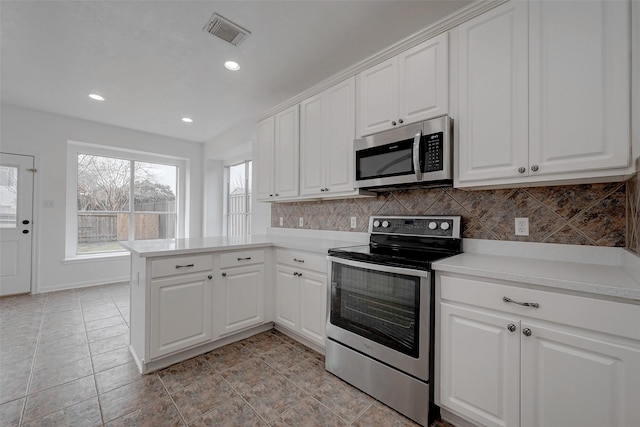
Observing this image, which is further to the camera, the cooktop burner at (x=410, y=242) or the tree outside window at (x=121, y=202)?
the tree outside window at (x=121, y=202)

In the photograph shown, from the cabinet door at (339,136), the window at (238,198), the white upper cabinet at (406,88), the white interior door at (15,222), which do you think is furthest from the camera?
the window at (238,198)

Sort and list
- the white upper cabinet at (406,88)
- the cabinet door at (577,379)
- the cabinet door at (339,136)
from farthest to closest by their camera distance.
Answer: the cabinet door at (339,136)
the white upper cabinet at (406,88)
the cabinet door at (577,379)

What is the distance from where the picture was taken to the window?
4.83 m

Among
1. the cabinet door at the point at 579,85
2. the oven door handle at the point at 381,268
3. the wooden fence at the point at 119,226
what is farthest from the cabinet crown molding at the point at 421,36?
the wooden fence at the point at 119,226

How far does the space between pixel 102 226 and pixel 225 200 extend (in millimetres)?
2057

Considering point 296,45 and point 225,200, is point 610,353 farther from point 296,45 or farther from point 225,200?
point 225,200

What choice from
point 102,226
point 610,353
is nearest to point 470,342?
point 610,353

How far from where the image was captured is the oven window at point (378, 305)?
1552 millimetres

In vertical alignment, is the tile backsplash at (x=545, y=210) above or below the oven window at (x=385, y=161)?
below

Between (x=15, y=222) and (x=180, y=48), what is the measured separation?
3.67 metres

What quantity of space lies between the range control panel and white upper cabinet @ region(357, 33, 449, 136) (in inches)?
28.0

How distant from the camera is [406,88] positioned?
6.31ft

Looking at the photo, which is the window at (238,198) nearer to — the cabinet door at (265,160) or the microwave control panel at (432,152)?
the cabinet door at (265,160)

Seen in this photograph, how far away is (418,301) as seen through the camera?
1516 mm
